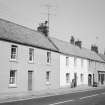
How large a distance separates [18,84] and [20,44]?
479 centimetres

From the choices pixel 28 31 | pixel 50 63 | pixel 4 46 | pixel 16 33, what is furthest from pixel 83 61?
pixel 4 46

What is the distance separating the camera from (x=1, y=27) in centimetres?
2488

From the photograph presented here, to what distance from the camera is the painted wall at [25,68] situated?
75.2 feet

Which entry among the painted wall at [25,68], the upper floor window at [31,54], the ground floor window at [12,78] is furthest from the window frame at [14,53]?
the upper floor window at [31,54]

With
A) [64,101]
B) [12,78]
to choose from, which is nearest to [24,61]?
[12,78]

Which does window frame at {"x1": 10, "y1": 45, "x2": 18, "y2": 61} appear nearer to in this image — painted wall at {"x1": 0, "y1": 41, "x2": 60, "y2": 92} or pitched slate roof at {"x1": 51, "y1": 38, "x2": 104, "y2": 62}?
painted wall at {"x1": 0, "y1": 41, "x2": 60, "y2": 92}

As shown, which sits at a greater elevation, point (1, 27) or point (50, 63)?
point (1, 27)

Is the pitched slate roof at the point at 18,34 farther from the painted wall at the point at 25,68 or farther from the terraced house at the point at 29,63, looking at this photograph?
the painted wall at the point at 25,68

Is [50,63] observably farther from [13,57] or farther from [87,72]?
[87,72]

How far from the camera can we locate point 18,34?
89.1ft

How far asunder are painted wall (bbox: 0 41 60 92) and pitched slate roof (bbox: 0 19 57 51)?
27.3 inches

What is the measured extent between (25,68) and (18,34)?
4.49m

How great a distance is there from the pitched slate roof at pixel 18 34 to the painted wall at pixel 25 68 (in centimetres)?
69

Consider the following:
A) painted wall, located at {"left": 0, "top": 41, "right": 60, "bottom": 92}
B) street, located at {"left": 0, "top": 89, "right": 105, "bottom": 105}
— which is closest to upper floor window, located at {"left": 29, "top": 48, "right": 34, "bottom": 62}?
painted wall, located at {"left": 0, "top": 41, "right": 60, "bottom": 92}
